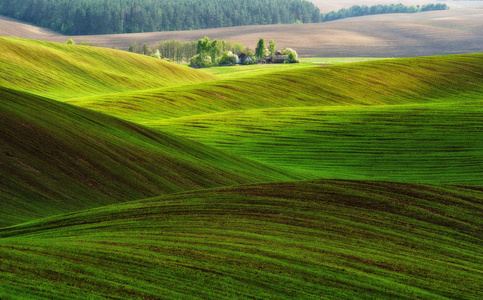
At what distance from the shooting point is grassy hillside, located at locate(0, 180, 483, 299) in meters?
12.3

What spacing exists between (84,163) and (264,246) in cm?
1275

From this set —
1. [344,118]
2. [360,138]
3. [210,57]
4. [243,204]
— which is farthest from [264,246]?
[210,57]

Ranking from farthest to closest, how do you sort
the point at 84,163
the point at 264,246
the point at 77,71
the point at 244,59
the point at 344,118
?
the point at 244,59 < the point at 77,71 < the point at 344,118 < the point at 84,163 < the point at 264,246

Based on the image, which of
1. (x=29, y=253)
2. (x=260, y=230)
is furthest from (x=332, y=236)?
(x=29, y=253)

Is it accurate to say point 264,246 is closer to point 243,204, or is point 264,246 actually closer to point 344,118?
point 243,204

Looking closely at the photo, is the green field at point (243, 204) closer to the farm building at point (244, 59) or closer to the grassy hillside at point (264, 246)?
the grassy hillside at point (264, 246)

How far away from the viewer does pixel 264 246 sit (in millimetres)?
15578

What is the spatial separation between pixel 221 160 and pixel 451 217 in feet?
54.1

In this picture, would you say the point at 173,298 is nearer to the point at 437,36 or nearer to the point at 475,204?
the point at 475,204

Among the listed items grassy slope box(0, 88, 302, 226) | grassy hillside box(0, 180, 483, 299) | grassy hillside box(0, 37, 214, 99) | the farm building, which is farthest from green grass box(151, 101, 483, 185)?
the farm building

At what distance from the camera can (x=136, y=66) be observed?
111 m

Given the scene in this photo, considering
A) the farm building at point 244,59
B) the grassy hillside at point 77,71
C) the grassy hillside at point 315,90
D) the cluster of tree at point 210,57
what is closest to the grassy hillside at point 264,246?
the grassy hillside at point 315,90

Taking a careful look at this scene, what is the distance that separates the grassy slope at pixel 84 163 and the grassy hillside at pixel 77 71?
4405cm

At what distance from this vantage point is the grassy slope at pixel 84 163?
22766 millimetres
